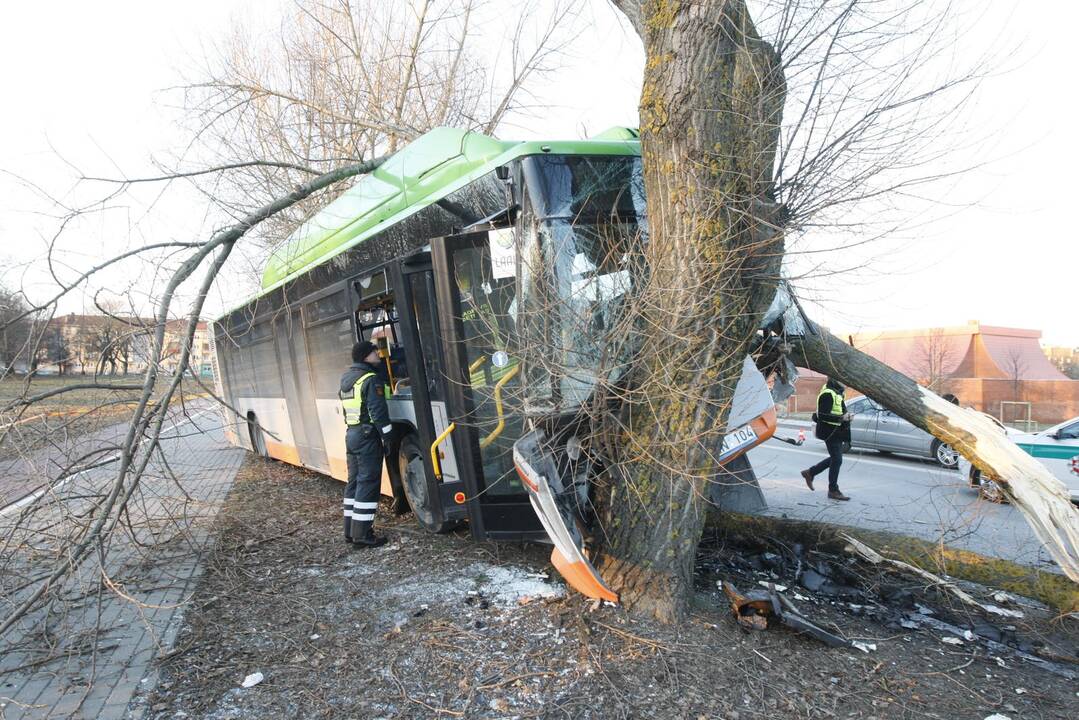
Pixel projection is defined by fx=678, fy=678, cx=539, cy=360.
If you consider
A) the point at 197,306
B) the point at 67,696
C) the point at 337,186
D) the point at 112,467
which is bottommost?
the point at 67,696

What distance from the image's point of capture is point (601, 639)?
3.88 meters

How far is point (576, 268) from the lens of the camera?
437 centimetres

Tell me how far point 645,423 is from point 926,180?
2.05 m

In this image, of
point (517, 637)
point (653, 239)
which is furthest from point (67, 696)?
point (653, 239)

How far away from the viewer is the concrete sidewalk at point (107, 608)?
368 cm

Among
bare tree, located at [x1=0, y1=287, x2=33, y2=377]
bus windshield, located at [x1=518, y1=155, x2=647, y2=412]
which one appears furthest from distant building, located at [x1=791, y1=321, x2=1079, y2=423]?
bare tree, located at [x1=0, y1=287, x2=33, y2=377]

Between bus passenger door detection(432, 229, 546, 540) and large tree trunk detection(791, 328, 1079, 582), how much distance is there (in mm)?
2159

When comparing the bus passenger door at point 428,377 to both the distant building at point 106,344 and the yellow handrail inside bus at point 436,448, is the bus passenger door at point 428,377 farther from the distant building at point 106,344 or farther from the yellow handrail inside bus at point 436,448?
the distant building at point 106,344

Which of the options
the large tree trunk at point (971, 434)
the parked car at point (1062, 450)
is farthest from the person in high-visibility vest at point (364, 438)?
the parked car at point (1062, 450)

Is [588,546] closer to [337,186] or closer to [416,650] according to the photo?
[416,650]

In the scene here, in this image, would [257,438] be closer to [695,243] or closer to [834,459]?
[834,459]

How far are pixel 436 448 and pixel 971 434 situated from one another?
3839 millimetres

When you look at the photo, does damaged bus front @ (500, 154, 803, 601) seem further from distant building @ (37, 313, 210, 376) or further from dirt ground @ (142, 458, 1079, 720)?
distant building @ (37, 313, 210, 376)

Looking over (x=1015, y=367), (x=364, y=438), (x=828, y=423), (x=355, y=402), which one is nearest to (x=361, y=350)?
(x=355, y=402)
